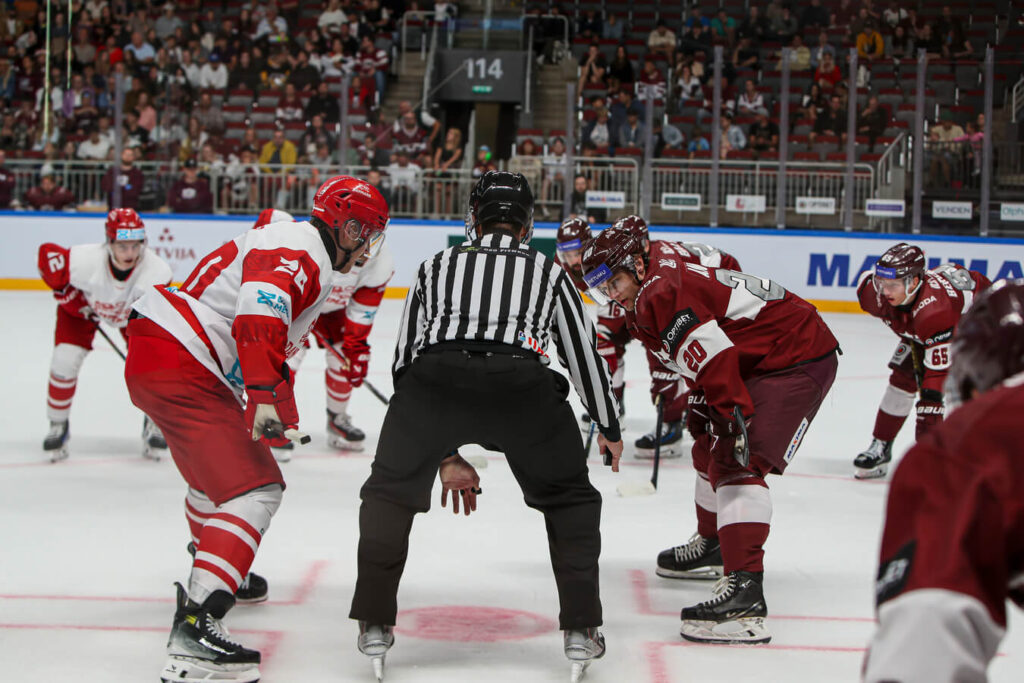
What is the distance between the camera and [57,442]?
577 cm

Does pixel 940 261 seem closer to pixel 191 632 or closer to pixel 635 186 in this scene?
pixel 635 186

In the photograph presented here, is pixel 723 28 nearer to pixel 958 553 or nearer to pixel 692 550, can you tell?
pixel 692 550

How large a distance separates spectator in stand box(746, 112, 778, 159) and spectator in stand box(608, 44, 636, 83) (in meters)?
2.62

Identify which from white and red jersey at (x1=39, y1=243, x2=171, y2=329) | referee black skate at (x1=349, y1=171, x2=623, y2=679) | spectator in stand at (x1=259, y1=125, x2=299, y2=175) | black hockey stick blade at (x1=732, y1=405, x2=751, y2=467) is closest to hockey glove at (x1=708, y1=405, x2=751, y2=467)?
black hockey stick blade at (x1=732, y1=405, x2=751, y2=467)

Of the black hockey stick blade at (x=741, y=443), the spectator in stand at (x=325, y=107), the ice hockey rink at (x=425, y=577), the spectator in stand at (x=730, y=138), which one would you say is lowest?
the ice hockey rink at (x=425, y=577)

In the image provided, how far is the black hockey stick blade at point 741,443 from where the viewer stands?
3283mm

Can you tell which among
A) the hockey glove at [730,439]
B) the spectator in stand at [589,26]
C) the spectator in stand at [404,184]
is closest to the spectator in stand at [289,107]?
the spectator in stand at [404,184]

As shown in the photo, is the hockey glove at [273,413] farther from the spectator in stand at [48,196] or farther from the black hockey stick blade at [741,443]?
the spectator in stand at [48,196]

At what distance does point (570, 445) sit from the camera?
9.68 feet

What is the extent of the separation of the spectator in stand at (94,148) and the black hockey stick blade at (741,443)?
1129 cm

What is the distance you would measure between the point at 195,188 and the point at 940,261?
809 cm

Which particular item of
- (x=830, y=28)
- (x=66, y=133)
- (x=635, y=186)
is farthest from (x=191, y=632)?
(x=830, y=28)

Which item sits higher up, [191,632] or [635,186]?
[635,186]

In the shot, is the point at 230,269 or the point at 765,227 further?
the point at 765,227
